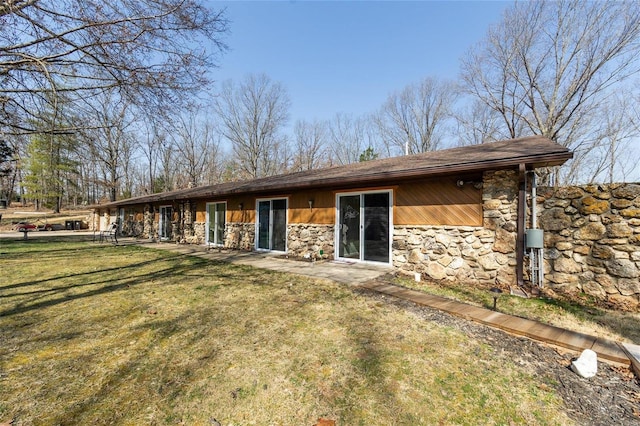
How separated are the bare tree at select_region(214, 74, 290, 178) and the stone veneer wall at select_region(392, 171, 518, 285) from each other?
21.7 metres

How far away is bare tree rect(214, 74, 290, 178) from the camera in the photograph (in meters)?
25.5

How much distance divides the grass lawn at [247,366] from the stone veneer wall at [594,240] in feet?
10.4

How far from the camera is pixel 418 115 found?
22.9 meters

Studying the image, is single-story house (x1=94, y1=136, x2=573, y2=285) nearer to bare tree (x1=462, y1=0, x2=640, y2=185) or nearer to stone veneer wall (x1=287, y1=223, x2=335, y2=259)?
stone veneer wall (x1=287, y1=223, x2=335, y2=259)

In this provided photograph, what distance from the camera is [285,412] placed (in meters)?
2.00

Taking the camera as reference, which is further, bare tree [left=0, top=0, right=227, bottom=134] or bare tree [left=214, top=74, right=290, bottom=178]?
bare tree [left=214, top=74, right=290, bottom=178]

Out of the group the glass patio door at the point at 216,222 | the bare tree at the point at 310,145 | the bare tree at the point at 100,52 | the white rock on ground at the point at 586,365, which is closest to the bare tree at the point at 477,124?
the bare tree at the point at 310,145

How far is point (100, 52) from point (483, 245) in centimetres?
817

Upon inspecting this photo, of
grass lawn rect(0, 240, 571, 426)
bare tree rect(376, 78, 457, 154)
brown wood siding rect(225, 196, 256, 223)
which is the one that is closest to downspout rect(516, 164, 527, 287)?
grass lawn rect(0, 240, 571, 426)

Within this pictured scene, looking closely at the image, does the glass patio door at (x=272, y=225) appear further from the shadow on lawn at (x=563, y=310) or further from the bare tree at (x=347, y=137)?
the bare tree at (x=347, y=137)

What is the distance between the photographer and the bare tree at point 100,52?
479 cm

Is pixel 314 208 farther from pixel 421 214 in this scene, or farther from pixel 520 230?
pixel 520 230

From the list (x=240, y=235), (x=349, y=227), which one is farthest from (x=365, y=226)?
(x=240, y=235)

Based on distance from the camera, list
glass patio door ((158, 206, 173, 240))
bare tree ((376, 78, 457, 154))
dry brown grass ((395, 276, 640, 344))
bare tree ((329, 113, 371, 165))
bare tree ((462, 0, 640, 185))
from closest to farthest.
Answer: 1. dry brown grass ((395, 276, 640, 344))
2. bare tree ((462, 0, 640, 185))
3. glass patio door ((158, 206, 173, 240))
4. bare tree ((376, 78, 457, 154))
5. bare tree ((329, 113, 371, 165))
